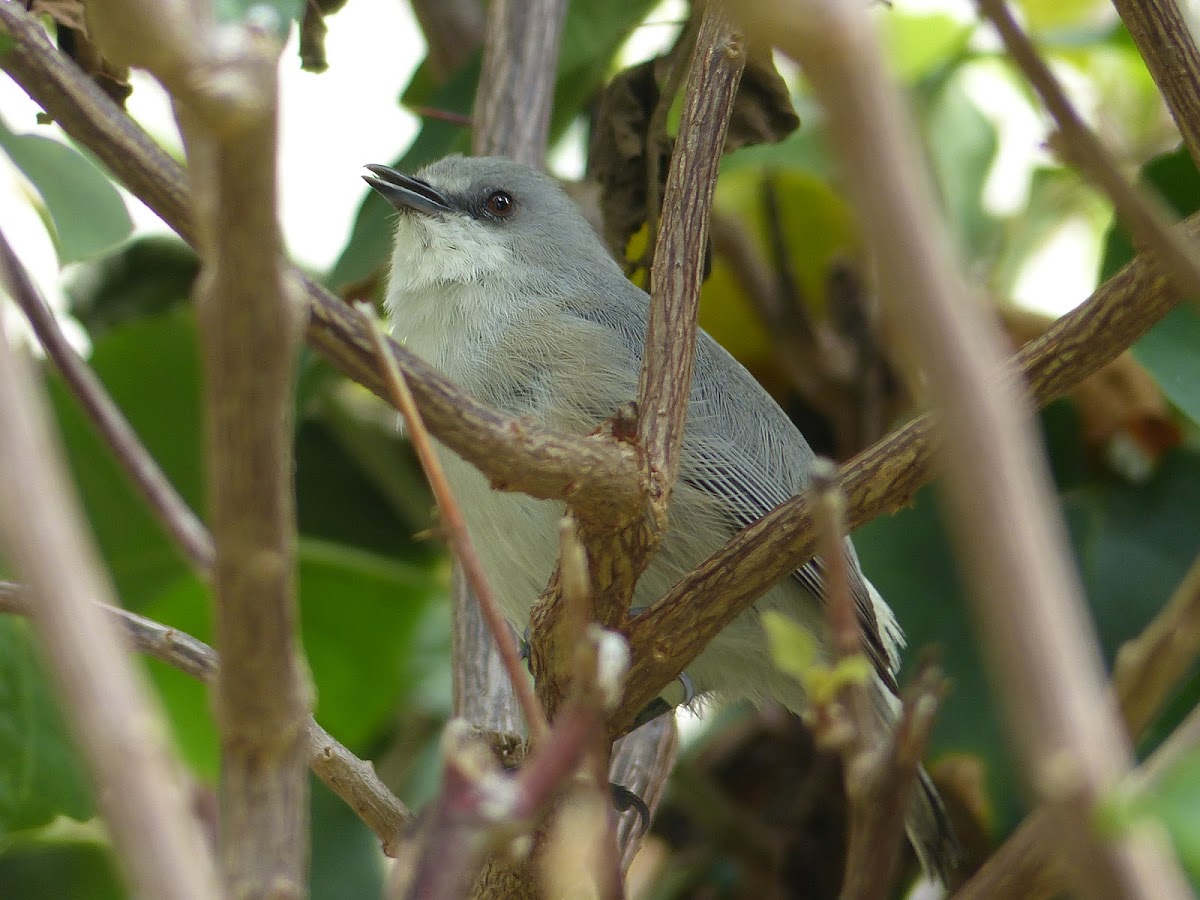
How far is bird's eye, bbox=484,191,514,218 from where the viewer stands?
149 inches

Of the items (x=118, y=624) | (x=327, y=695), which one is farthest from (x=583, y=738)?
(x=327, y=695)

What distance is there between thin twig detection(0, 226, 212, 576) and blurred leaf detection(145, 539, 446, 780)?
75.8 inches

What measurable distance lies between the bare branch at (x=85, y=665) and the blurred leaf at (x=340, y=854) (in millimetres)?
3142

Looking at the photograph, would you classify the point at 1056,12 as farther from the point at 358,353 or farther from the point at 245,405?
the point at 245,405

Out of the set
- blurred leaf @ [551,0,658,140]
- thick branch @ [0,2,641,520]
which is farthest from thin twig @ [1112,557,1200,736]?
blurred leaf @ [551,0,658,140]

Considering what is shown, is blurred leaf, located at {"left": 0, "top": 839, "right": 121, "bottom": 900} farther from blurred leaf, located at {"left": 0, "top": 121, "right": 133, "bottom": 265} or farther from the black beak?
the black beak

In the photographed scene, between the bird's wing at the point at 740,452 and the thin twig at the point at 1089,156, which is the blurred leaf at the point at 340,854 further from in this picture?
the thin twig at the point at 1089,156

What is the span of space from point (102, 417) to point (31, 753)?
1296mm

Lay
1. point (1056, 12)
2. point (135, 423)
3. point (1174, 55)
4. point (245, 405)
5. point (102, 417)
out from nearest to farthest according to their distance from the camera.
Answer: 1. point (245, 405)
2. point (102, 417)
3. point (1174, 55)
4. point (135, 423)
5. point (1056, 12)

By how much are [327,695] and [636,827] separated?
1382 millimetres

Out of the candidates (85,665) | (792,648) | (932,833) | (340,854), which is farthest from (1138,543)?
(85,665)

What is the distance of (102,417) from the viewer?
1.98 metres

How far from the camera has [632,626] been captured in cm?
223

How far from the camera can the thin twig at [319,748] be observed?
7.63ft
